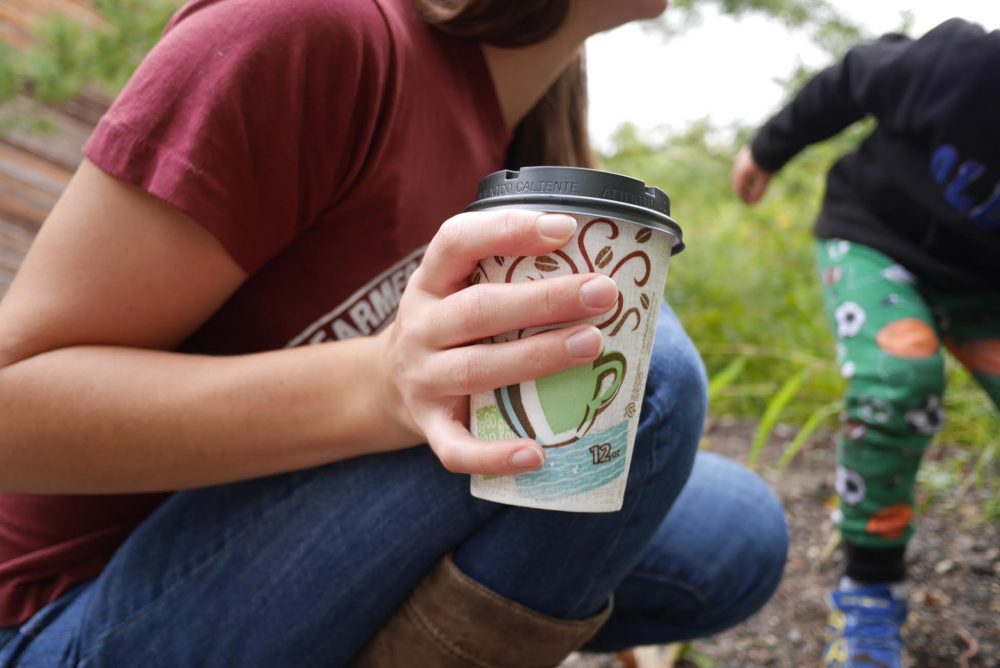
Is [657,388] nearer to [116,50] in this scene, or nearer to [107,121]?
[107,121]

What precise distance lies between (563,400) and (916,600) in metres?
1.40

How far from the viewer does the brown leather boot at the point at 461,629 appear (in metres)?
0.82

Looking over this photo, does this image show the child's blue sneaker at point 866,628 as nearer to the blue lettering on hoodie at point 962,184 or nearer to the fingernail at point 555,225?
the blue lettering on hoodie at point 962,184

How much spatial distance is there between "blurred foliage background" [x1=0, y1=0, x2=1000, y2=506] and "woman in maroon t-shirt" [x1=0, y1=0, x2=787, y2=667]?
1079 mm

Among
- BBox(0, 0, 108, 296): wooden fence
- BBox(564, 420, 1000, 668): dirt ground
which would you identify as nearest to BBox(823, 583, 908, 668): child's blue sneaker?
BBox(564, 420, 1000, 668): dirt ground

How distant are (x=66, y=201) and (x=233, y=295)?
20 centimetres

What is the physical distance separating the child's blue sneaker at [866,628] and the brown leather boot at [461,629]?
0.82m

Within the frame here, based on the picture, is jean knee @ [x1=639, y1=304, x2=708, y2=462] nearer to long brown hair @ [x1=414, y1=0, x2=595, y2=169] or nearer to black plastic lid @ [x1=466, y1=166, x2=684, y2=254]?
black plastic lid @ [x1=466, y1=166, x2=684, y2=254]

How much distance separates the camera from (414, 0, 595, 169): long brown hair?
91cm

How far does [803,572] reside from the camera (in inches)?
69.9

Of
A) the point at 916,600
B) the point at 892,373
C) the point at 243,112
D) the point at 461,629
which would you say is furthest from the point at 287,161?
the point at 916,600

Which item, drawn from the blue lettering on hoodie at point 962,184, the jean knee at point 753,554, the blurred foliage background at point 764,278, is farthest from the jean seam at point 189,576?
the blue lettering on hoodie at point 962,184

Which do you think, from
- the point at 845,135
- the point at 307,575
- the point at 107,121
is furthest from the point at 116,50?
the point at 845,135

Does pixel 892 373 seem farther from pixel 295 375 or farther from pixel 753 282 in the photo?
pixel 753 282
